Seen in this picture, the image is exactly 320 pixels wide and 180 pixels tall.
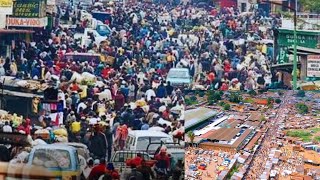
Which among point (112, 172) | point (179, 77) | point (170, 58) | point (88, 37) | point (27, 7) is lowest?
point (112, 172)

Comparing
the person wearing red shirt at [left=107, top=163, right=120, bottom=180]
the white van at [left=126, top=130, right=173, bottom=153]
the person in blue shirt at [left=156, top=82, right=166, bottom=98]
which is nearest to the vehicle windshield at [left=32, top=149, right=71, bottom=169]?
the person wearing red shirt at [left=107, top=163, right=120, bottom=180]

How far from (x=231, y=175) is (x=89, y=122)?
898mm

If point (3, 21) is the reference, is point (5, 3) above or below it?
above

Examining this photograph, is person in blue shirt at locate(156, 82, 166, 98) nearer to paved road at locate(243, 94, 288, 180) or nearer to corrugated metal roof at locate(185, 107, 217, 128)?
corrugated metal roof at locate(185, 107, 217, 128)

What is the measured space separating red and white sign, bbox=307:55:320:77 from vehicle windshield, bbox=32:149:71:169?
141cm

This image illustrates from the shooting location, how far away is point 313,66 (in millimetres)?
4605

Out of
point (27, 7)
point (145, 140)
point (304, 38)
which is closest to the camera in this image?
point (304, 38)

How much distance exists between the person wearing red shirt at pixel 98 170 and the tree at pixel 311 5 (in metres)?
1.40

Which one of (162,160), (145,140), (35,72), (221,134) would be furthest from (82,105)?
(221,134)

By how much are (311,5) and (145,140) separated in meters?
1.18

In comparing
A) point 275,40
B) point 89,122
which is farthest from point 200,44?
point 89,122

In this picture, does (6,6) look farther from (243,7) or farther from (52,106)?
(243,7)

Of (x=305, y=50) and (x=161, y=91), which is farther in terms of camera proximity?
(x=161, y=91)

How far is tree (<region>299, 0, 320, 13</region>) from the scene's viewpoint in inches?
181
